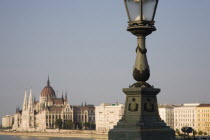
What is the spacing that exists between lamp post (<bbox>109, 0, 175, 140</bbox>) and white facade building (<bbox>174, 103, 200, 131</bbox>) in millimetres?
118766

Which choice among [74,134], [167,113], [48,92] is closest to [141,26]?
[167,113]

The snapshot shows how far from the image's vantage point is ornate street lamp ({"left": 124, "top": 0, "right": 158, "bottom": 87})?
762 cm

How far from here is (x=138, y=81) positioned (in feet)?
25.7

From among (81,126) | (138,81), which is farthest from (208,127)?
(138,81)

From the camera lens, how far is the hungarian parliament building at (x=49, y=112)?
176000mm

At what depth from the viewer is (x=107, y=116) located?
149125 millimetres

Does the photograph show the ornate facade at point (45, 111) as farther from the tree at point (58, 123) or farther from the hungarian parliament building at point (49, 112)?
the tree at point (58, 123)

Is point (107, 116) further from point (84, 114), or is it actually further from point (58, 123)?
point (84, 114)

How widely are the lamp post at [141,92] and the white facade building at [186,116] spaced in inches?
4676

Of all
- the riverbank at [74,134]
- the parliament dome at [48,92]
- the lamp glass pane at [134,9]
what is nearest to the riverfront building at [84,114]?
the parliament dome at [48,92]

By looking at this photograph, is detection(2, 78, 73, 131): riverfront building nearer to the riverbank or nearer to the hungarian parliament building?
the hungarian parliament building

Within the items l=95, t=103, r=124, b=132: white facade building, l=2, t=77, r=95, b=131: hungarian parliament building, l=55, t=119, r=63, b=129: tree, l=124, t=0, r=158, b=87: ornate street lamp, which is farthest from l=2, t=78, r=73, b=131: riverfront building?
l=124, t=0, r=158, b=87: ornate street lamp

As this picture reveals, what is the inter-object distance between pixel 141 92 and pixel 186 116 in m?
122

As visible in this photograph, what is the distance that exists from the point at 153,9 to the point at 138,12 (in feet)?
0.65
